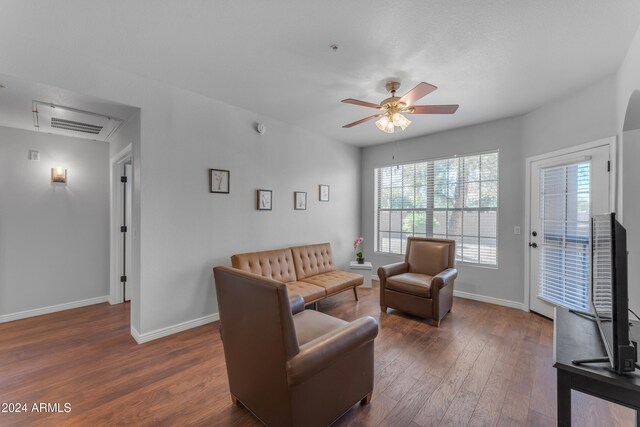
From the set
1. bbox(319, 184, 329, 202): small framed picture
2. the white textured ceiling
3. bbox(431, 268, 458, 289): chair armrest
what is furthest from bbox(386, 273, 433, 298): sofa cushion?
the white textured ceiling

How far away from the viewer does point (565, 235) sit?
322 cm

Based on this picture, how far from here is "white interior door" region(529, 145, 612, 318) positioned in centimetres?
290

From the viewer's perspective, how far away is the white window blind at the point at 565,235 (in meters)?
3.01

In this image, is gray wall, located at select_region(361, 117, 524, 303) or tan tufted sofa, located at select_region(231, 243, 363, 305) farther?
gray wall, located at select_region(361, 117, 524, 303)

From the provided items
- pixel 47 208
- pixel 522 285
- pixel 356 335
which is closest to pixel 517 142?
pixel 522 285

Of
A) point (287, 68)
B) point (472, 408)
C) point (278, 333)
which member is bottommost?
point (472, 408)

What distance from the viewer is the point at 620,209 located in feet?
8.29

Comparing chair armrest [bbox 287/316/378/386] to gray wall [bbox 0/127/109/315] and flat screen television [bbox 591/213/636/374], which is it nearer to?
flat screen television [bbox 591/213/636/374]

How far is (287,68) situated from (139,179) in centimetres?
190

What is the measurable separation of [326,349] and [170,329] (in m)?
2.30

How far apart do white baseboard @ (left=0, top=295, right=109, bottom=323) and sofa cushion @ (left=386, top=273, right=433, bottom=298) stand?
429 centimetres

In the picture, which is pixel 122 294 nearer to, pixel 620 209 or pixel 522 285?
pixel 522 285

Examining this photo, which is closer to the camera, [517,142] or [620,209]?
[620,209]

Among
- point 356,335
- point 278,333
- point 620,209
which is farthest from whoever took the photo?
point 620,209
